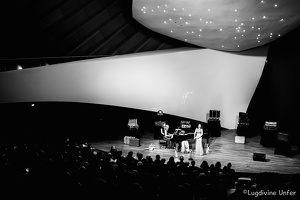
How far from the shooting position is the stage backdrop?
11467 millimetres

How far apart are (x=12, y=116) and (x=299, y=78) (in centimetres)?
1180

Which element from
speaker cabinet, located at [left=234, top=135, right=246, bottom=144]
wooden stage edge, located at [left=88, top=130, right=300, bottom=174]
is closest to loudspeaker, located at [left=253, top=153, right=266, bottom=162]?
wooden stage edge, located at [left=88, top=130, right=300, bottom=174]

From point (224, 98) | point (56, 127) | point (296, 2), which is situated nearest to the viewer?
point (296, 2)

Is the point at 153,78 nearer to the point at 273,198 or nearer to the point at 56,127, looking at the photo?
the point at 56,127

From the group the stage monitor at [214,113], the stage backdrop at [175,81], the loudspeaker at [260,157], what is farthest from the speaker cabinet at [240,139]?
the loudspeaker at [260,157]

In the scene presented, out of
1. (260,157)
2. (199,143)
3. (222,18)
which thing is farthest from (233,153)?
(222,18)

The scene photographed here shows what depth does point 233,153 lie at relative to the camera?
Result: 32.6 ft

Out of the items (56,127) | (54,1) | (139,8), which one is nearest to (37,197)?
(54,1)

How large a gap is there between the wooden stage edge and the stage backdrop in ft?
5.14

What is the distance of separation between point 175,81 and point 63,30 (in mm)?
5586

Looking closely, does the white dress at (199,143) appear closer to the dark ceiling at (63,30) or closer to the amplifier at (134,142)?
the amplifier at (134,142)

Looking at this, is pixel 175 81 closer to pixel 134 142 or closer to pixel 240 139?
pixel 134 142

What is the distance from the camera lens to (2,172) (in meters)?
4.51

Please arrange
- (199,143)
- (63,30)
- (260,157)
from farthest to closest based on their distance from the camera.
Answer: (199,143), (63,30), (260,157)
